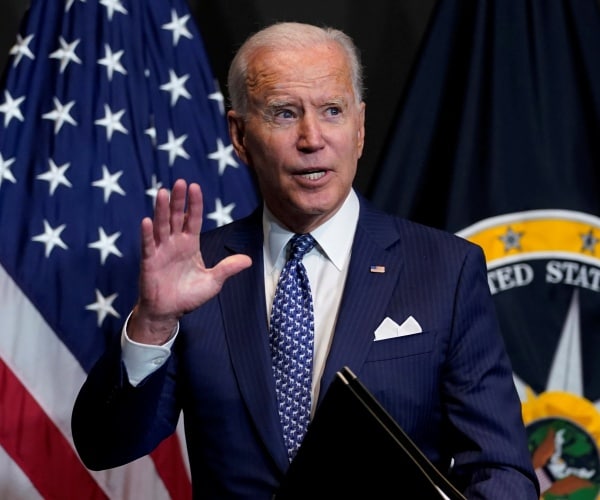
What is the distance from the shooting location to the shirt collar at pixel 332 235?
200cm

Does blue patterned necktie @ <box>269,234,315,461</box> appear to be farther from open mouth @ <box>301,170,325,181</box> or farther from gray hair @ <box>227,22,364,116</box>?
gray hair @ <box>227,22,364,116</box>

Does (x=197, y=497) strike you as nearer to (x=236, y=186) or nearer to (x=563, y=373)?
(x=236, y=186)

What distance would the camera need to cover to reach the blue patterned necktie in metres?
1.85

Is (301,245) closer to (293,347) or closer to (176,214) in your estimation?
(293,347)

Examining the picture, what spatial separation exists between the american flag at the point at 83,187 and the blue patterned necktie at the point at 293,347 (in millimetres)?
881

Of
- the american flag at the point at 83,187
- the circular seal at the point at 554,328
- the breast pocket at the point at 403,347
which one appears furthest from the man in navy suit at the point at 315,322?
the circular seal at the point at 554,328

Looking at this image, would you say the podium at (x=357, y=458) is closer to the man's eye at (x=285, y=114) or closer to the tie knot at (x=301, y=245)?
the tie knot at (x=301, y=245)

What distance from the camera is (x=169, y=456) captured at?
9.05ft

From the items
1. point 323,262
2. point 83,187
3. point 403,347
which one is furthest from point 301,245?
point 83,187

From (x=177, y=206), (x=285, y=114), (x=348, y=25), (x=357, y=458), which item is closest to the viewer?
(x=357, y=458)

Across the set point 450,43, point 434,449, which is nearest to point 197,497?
point 434,449

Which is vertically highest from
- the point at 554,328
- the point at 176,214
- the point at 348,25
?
the point at 176,214

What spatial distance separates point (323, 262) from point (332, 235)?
0.05 meters

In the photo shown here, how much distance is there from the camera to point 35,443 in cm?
267
